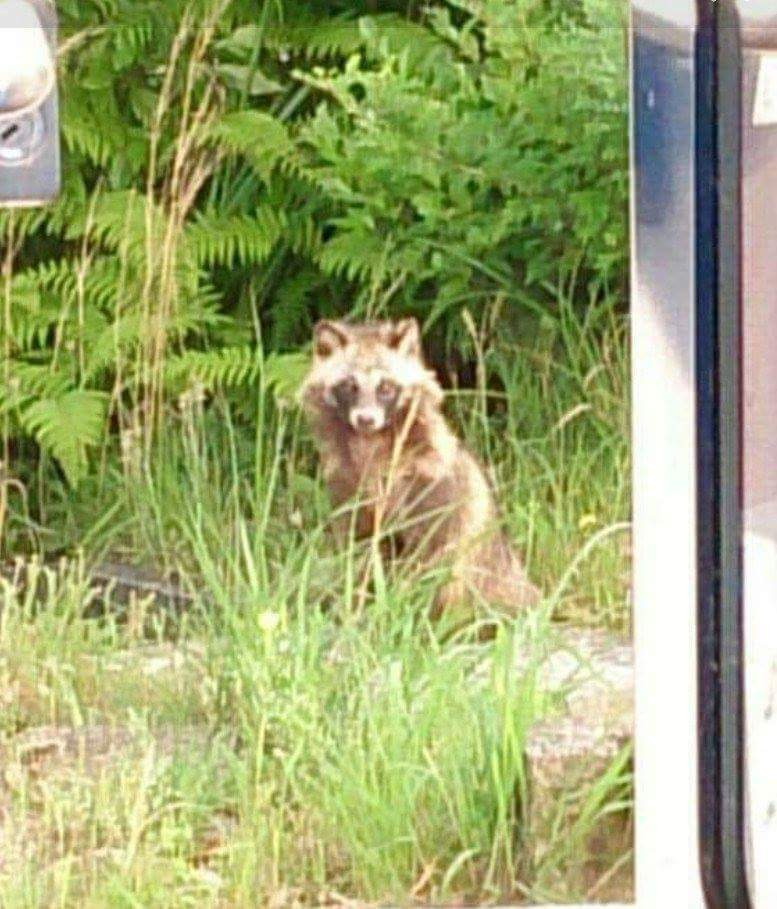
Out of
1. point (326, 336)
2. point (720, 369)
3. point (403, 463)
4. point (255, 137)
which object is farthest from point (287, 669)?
point (720, 369)

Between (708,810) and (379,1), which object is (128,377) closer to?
(379,1)

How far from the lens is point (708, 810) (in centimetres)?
181

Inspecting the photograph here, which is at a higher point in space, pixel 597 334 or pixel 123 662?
pixel 597 334

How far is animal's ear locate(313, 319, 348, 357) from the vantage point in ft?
7.62

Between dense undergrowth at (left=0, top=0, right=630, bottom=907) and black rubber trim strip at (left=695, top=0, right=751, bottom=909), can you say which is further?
dense undergrowth at (left=0, top=0, right=630, bottom=907)

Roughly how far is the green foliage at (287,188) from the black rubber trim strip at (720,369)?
56 cm

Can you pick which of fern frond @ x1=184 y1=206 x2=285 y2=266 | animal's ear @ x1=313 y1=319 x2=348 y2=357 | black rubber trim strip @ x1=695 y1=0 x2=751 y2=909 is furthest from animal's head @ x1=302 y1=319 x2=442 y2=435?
black rubber trim strip @ x1=695 y1=0 x2=751 y2=909

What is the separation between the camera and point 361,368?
2334 millimetres

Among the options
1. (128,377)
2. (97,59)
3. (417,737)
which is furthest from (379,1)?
(417,737)

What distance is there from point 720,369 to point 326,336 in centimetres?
67

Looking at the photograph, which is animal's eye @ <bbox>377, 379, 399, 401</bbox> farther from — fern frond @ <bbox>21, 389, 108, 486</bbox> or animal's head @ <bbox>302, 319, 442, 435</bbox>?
fern frond @ <bbox>21, 389, 108, 486</bbox>

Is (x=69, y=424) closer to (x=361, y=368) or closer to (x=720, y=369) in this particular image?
(x=361, y=368)

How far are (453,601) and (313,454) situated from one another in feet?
→ 0.73

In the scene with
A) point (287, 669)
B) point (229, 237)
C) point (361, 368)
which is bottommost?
point (287, 669)
